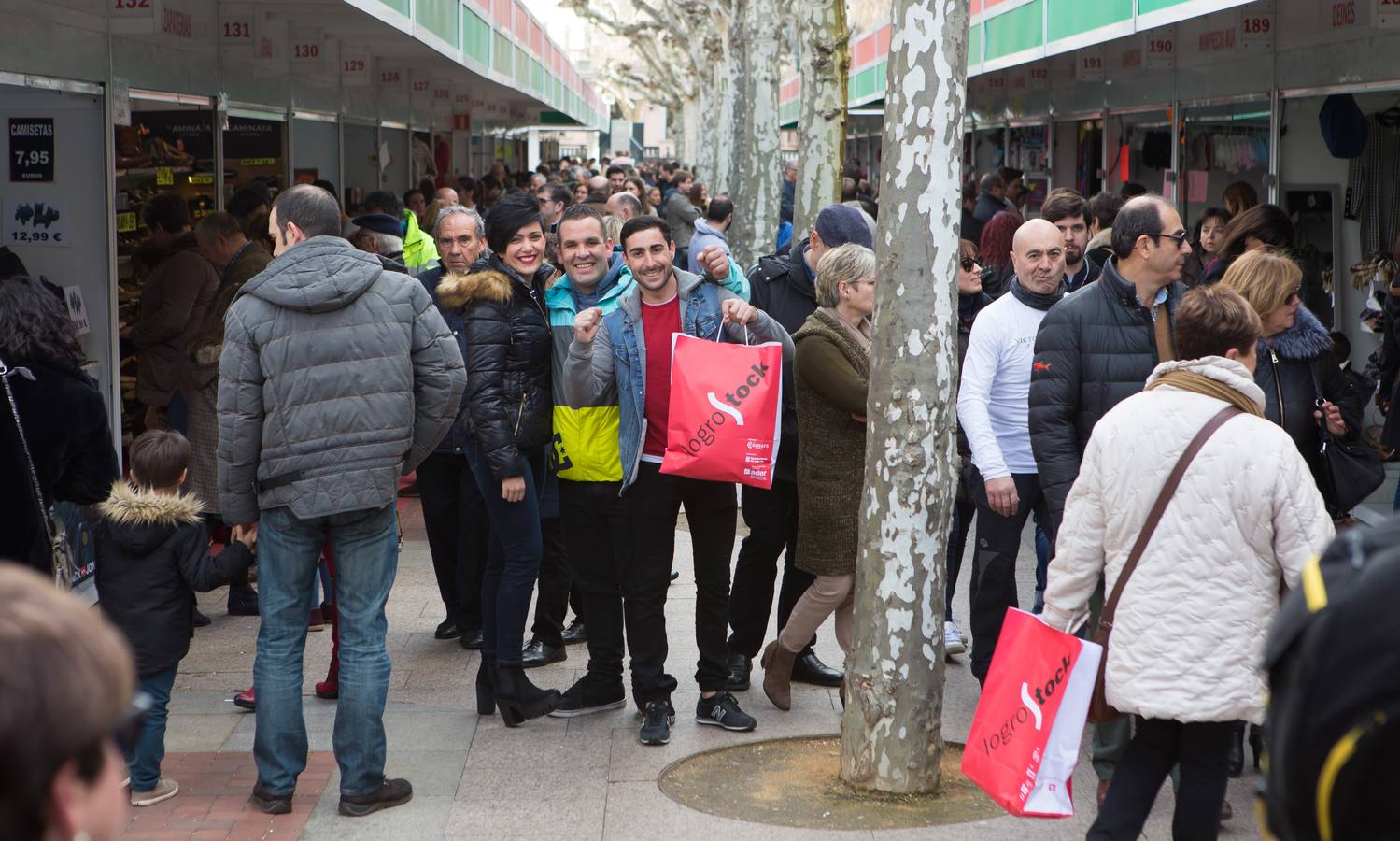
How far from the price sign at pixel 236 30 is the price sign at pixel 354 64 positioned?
12.0 feet

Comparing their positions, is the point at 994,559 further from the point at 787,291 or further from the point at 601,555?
the point at 787,291

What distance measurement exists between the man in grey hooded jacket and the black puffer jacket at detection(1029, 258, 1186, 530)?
6.40 feet

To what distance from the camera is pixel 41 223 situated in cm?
824

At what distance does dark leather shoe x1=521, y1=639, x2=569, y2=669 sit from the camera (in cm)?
685

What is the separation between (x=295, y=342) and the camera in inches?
190

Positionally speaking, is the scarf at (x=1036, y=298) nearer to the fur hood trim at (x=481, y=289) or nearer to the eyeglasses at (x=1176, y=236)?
the eyeglasses at (x=1176, y=236)

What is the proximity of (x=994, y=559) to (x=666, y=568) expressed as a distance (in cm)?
123

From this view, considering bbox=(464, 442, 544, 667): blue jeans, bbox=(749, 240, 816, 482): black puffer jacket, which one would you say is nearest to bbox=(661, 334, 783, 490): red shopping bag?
bbox=(464, 442, 544, 667): blue jeans

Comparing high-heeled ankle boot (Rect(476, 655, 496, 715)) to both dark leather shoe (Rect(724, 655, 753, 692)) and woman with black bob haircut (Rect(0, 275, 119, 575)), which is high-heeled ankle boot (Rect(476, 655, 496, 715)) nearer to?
dark leather shoe (Rect(724, 655, 753, 692))

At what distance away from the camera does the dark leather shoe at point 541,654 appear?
685cm

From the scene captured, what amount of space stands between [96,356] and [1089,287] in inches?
216

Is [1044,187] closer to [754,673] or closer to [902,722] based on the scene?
[754,673]

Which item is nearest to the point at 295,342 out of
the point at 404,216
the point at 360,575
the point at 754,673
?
the point at 360,575

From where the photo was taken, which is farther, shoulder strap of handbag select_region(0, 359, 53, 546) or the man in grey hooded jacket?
shoulder strap of handbag select_region(0, 359, 53, 546)
